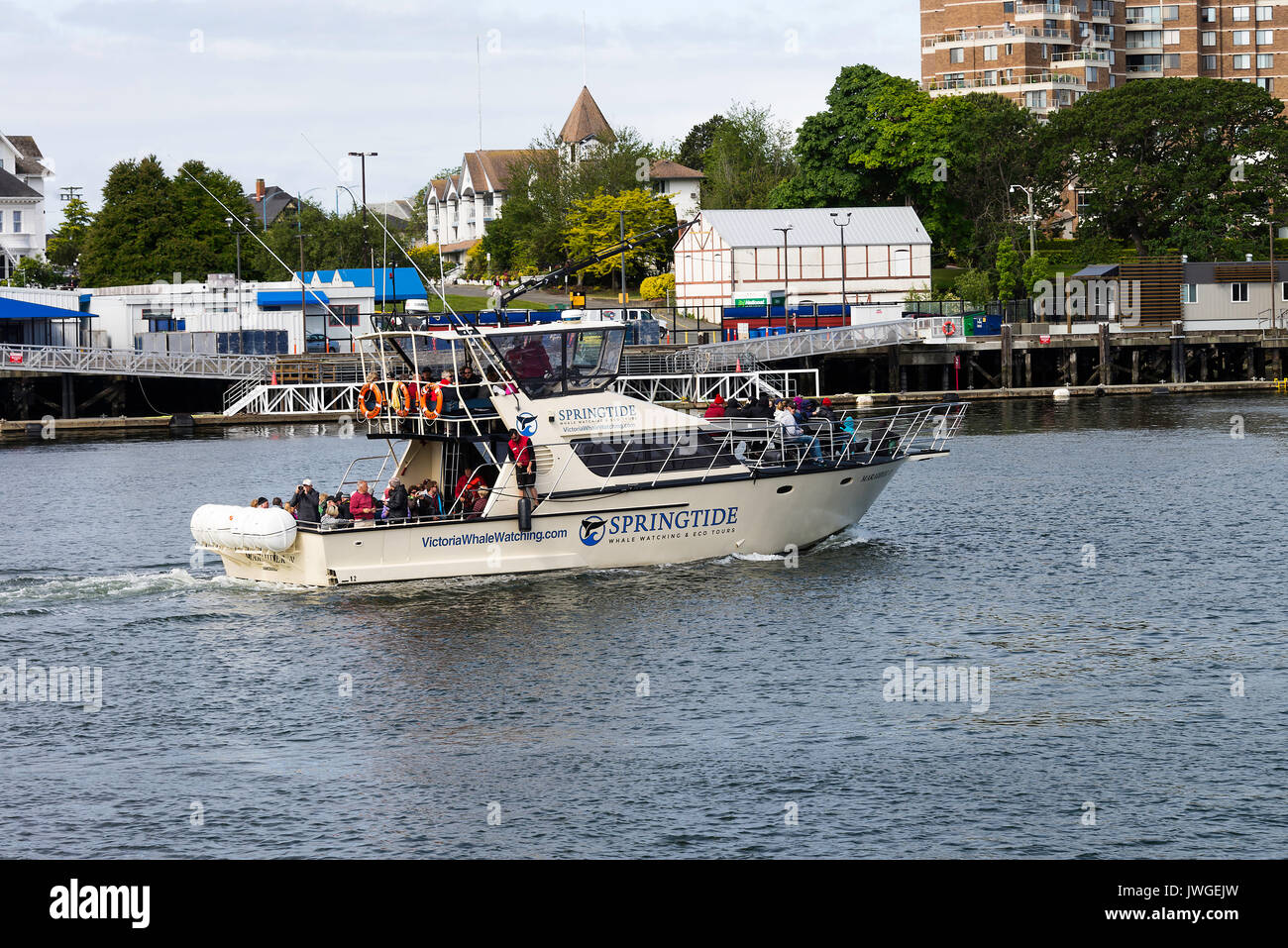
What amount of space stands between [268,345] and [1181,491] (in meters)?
58.5

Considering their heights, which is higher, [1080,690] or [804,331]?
[804,331]

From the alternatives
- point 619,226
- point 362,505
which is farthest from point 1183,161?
point 362,505

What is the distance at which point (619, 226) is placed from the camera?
128m

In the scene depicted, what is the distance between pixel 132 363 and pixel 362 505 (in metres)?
54.4

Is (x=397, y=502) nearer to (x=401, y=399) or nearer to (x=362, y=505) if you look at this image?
(x=362, y=505)

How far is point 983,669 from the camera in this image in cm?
2436

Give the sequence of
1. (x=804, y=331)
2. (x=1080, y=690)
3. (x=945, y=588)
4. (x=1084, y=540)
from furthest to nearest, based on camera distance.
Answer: (x=804, y=331) → (x=1084, y=540) → (x=945, y=588) → (x=1080, y=690)

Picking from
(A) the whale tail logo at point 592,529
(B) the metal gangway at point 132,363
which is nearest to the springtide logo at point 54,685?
(A) the whale tail logo at point 592,529

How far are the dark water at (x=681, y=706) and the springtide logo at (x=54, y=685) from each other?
299 mm

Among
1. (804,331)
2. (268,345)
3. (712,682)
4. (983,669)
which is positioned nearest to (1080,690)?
(983,669)
